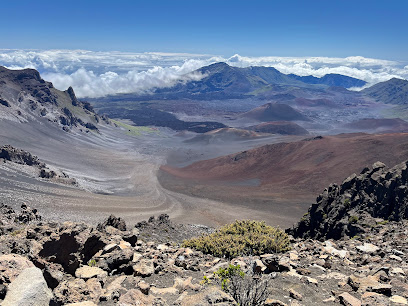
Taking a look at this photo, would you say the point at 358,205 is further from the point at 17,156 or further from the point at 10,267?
the point at 17,156

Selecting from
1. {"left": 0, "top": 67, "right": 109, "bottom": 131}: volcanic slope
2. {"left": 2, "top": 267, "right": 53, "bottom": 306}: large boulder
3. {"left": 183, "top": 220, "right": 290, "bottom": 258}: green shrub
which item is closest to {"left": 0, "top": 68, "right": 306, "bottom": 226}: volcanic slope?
{"left": 0, "top": 67, "right": 109, "bottom": 131}: volcanic slope

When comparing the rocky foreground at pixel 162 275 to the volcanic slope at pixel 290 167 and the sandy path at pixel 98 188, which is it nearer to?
the sandy path at pixel 98 188

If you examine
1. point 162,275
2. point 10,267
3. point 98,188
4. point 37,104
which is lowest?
point 98,188

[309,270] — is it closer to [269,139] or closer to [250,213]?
[250,213]

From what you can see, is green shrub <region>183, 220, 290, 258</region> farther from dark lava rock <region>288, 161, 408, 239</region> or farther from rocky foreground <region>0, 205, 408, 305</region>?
dark lava rock <region>288, 161, 408, 239</region>

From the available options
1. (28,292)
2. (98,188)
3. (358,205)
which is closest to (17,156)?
(98,188)

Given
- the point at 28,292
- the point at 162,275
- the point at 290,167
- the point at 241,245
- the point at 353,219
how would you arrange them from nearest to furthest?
1. the point at 28,292
2. the point at 162,275
3. the point at 241,245
4. the point at 353,219
5. the point at 290,167
